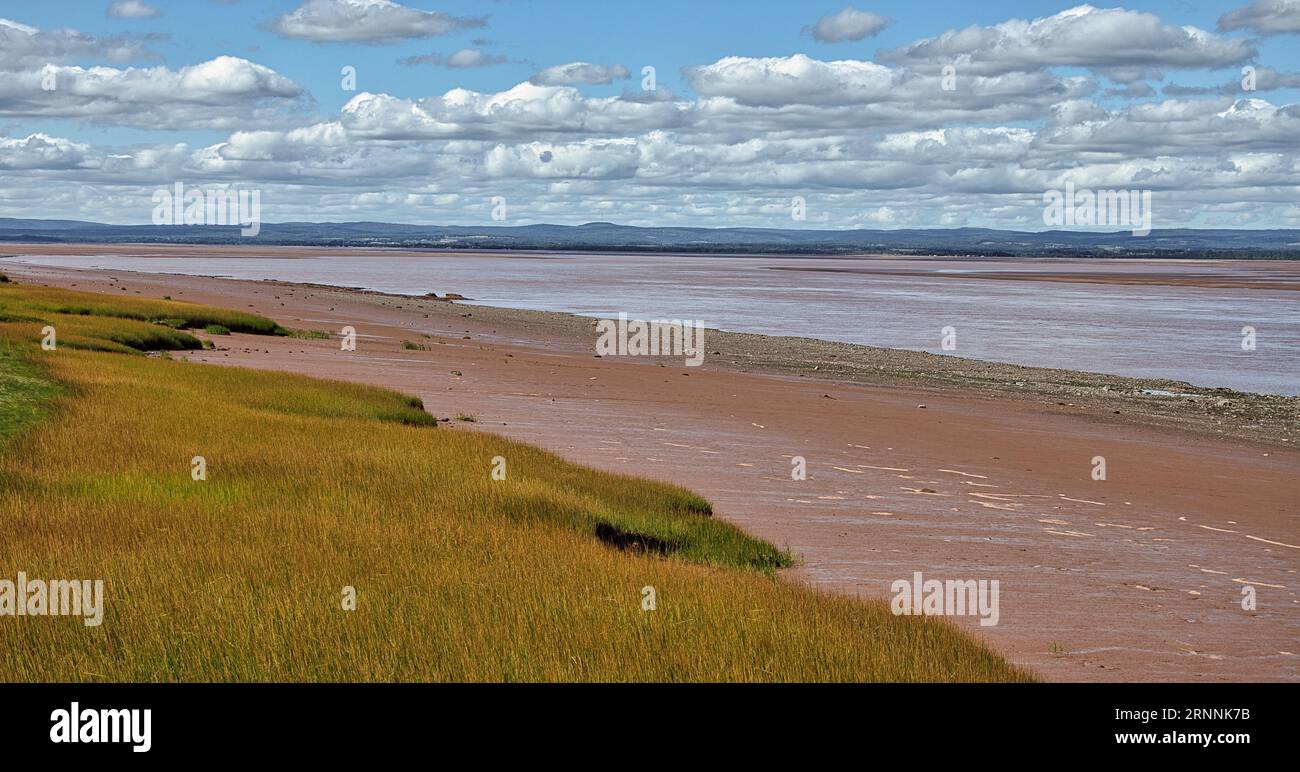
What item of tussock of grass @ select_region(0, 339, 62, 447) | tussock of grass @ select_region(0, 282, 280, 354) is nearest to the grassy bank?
tussock of grass @ select_region(0, 339, 62, 447)

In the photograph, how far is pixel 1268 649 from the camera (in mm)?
11375

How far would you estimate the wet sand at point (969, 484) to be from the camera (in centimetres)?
1206

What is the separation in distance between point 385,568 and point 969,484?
11.5m

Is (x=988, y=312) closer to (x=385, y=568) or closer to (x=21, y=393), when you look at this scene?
(x=21, y=393)

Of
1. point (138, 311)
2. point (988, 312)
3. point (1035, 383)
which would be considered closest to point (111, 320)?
point (138, 311)

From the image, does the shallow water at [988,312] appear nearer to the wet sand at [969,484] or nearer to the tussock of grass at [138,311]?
the wet sand at [969,484]

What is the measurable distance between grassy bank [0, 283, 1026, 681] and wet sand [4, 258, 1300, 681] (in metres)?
1.83

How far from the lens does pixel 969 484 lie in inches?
777

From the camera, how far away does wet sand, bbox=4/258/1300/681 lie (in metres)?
12.1

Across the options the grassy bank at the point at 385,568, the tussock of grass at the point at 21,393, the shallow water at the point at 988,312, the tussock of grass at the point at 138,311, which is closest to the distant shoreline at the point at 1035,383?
the shallow water at the point at 988,312
